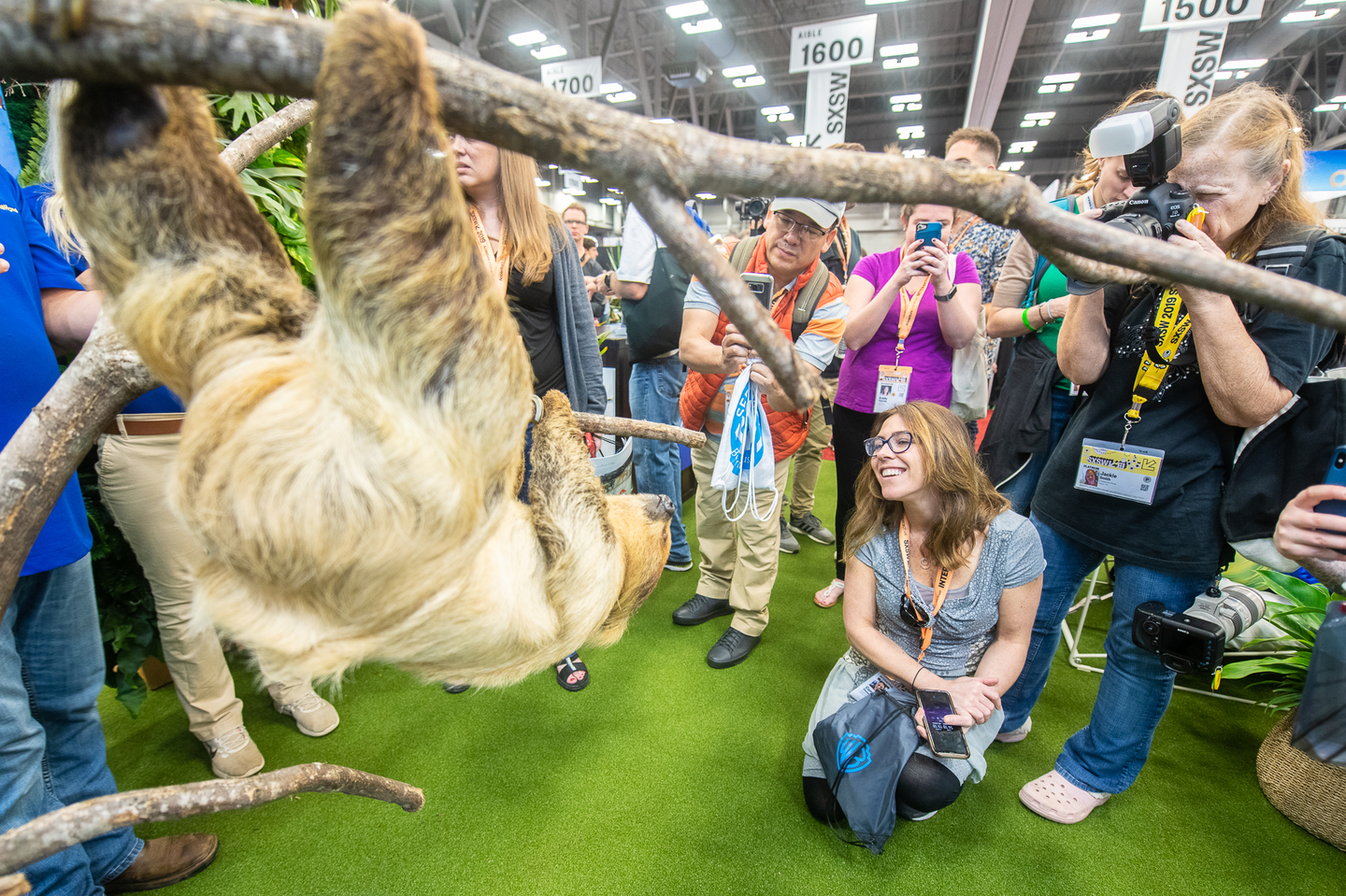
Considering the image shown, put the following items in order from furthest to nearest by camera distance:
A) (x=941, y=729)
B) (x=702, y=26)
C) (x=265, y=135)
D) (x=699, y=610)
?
1. (x=702, y=26)
2. (x=699, y=610)
3. (x=941, y=729)
4. (x=265, y=135)

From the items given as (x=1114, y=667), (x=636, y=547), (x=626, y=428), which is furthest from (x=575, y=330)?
(x=1114, y=667)

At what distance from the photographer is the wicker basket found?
192cm

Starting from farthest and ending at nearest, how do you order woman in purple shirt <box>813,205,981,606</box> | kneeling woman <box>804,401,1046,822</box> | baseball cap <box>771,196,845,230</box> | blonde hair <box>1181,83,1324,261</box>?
woman in purple shirt <box>813,205,981,606</box> < baseball cap <box>771,196,845,230</box> < kneeling woman <box>804,401,1046,822</box> < blonde hair <box>1181,83,1324,261</box>

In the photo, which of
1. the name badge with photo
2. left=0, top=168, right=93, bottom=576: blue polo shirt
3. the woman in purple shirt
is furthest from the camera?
the name badge with photo

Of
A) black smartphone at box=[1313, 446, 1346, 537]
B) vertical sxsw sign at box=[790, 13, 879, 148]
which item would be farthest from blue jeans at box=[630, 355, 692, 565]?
vertical sxsw sign at box=[790, 13, 879, 148]

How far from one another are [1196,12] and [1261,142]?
24.3ft

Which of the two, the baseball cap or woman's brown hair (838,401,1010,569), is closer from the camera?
woman's brown hair (838,401,1010,569)

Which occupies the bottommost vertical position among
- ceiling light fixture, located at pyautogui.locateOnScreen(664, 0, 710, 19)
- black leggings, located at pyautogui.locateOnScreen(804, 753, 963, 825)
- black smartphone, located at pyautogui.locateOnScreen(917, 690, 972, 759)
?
black leggings, located at pyautogui.locateOnScreen(804, 753, 963, 825)

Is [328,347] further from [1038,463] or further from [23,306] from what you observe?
[1038,463]

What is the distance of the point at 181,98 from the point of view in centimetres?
55

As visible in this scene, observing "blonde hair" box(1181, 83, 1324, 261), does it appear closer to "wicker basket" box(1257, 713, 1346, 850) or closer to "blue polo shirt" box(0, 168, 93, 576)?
"wicker basket" box(1257, 713, 1346, 850)

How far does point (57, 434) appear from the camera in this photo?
68 centimetres

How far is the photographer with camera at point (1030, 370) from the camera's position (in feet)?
7.57

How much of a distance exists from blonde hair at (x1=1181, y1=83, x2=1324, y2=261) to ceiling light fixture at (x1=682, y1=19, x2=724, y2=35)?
32.9 feet
